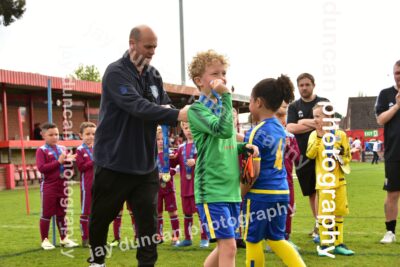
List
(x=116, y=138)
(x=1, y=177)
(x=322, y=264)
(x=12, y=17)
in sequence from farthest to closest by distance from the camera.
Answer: (x=12, y=17) → (x=1, y=177) → (x=322, y=264) → (x=116, y=138)

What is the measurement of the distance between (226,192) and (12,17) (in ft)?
119

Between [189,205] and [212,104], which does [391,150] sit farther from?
[212,104]

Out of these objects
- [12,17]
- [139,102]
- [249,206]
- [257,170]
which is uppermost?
[12,17]

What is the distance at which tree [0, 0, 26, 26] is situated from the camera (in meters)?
35.8

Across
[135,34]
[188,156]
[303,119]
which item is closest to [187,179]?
[188,156]

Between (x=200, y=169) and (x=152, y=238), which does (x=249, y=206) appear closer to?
(x=200, y=169)

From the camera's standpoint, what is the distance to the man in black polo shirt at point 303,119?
661cm

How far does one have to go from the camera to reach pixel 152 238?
3994 mm

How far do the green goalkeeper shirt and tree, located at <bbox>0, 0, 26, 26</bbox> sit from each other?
35551 mm

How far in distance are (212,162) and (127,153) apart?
669 millimetres

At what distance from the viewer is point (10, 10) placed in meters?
36.2

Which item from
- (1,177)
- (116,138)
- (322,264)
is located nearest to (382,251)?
(322,264)

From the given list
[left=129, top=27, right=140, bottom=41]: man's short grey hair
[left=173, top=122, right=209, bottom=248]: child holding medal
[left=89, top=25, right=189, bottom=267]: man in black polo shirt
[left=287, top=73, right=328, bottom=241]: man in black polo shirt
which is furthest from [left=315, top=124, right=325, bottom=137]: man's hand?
[left=129, top=27, right=140, bottom=41]: man's short grey hair

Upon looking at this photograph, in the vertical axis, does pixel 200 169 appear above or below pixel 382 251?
above
